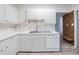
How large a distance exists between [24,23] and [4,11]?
1309mm

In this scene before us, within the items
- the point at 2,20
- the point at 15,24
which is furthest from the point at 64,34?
the point at 2,20

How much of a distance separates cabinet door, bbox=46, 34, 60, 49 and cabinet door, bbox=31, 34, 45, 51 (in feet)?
0.55

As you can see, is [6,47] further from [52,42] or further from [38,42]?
[52,42]

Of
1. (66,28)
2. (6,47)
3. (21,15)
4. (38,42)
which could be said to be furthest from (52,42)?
(6,47)

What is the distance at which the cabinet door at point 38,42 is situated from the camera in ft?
12.0

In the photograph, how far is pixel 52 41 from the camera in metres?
3.73

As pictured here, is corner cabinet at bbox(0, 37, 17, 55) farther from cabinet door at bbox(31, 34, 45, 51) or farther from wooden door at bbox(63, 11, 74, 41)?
wooden door at bbox(63, 11, 74, 41)

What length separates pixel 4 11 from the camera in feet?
9.25

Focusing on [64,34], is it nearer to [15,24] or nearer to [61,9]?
[61,9]

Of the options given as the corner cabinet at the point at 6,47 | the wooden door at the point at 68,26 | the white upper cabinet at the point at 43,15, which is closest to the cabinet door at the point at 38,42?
the white upper cabinet at the point at 43,15

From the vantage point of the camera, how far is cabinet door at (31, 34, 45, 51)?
3648mm

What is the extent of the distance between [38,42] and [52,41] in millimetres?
464

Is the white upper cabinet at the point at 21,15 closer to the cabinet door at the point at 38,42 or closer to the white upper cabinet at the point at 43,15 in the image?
the white upper cabinet at the point at 43,15
